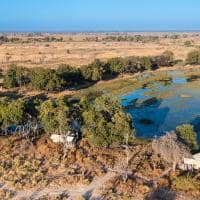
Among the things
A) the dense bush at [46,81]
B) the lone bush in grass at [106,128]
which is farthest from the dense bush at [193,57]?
the lone bush in grass at [106,128]

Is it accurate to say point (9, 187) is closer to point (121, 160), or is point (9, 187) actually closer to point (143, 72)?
point (121, 160)

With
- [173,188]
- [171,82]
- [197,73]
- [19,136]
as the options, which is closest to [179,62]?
[197,73]

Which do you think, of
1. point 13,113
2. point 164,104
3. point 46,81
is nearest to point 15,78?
point 46,81

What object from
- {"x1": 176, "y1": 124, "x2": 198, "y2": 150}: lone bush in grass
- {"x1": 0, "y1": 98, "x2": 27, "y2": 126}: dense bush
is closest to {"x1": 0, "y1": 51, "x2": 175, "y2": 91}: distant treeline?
{"x1": 0, "y1": 98, "x2": 27, "y2": 126}: dense bush

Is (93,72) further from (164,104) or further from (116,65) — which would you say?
(164,104)

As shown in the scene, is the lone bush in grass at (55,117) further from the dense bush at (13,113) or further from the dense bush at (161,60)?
the dense bush at (161,60)

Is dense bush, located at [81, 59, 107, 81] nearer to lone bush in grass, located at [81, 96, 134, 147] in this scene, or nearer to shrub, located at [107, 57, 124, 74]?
shrub, located at [107, 57, 124, 74]
